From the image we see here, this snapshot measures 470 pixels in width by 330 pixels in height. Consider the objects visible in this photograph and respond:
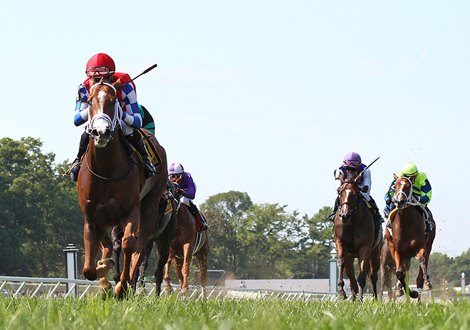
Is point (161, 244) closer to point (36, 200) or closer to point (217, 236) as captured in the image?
point (36, 200)

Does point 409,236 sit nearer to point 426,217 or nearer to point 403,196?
point 426,217

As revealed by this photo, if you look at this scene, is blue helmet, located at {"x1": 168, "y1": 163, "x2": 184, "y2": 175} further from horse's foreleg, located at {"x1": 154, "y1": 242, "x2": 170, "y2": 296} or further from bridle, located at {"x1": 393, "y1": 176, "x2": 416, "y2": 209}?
horse's foreleg, located at {"x1": 154, "y1": 242, "x2": 170, "y2": 296}

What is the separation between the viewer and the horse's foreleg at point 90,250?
9.52 metres

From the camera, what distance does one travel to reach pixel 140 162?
1055 cm

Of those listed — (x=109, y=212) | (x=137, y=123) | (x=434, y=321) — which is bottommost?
(x=434, y=321)

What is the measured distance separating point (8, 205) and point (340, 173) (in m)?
54.7

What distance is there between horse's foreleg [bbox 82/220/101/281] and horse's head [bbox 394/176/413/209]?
7.84 m

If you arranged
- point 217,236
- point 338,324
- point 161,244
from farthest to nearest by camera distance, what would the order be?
point 217,236 → point 161,244 → point 338,324

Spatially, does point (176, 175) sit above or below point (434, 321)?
above

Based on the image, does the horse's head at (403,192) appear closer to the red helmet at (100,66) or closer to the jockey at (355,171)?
the jockey at (355,171)

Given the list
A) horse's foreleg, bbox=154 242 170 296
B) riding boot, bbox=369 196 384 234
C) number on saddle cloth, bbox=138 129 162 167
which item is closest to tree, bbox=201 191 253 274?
riding boot, bbox=369 196 384 234

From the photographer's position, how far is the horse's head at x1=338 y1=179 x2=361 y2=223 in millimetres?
17078

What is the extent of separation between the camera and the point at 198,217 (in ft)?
71.0

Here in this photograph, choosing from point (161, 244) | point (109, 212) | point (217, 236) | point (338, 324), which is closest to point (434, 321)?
point (338, 324)
